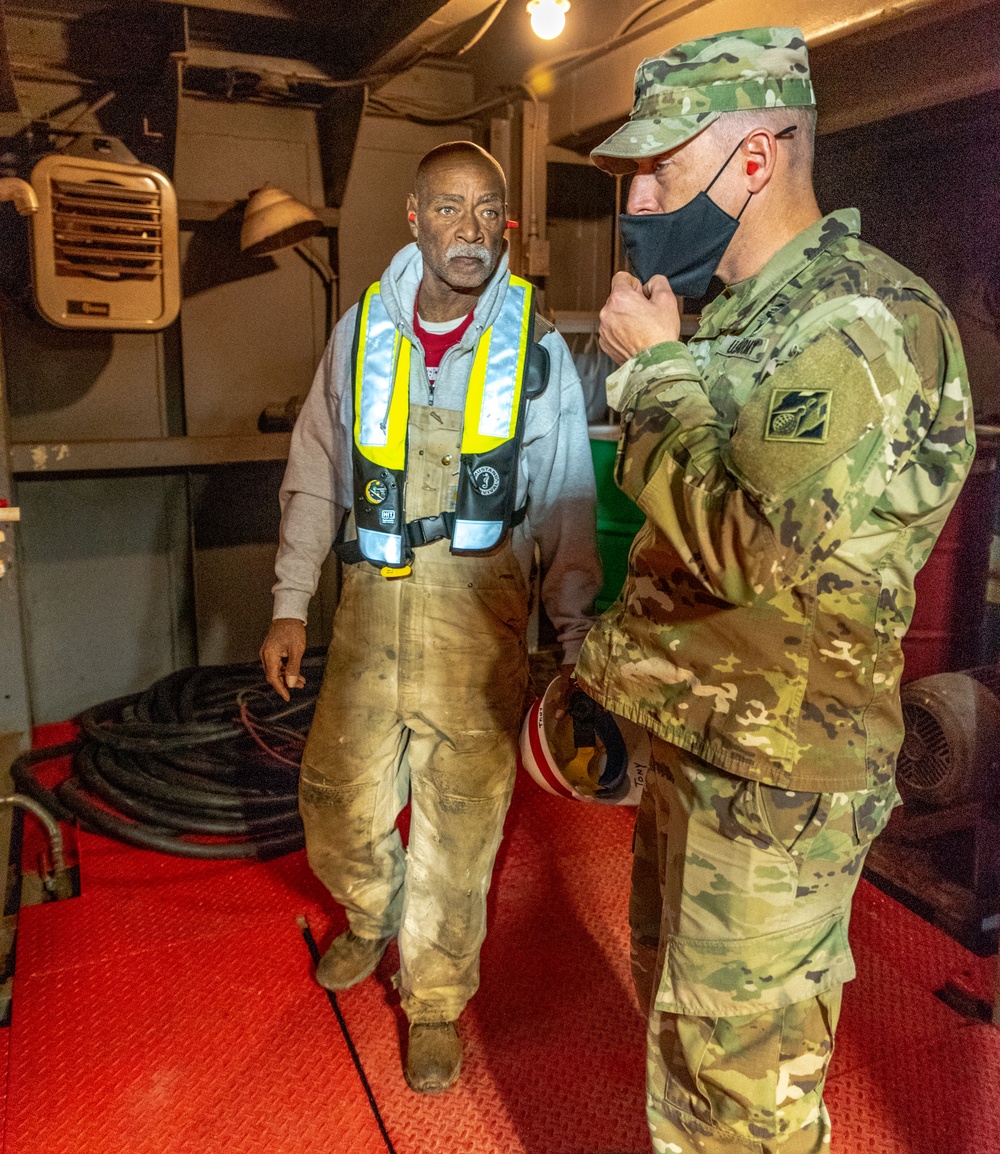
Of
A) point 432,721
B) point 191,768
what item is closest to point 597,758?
point 432,721

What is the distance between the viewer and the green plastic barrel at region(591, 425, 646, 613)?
3565mm

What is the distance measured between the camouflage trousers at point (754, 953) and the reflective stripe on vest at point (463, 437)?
2.66 feet

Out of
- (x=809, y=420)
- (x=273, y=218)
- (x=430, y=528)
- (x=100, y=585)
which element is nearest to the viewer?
(x=809, y=420)

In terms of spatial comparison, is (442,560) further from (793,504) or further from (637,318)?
(793,504)

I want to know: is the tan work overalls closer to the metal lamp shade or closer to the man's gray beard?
the man's gray beard

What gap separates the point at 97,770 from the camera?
137 inches

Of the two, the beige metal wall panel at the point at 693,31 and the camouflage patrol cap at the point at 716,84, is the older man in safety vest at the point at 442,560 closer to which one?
the camouflage patrol cap at the point at 716,84

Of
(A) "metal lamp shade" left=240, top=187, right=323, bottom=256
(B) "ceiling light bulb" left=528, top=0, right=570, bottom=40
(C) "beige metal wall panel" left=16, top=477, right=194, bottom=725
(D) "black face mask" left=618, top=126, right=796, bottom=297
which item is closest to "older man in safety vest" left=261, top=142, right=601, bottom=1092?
(D) "black face mask" left=618, top=126, right=796, bottom=297

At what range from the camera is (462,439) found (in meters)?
2.11

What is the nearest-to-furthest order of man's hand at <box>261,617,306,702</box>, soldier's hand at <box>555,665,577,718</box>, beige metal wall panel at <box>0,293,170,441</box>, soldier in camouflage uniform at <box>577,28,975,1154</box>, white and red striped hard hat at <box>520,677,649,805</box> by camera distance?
soldier in camouflage uniform at <box>577,28,975,1154</box> < white and red striped hard hat at <box>520,677,649,805</box> < soldier's hand at <box>555,665,577,718</box> < man's hand at <box>261,617,306,702</box> < beige metal wall panel at <box>0,293,170,441</box>

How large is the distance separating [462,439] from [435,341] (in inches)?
10.9

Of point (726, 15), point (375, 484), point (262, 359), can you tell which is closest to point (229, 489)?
point (262, 359)

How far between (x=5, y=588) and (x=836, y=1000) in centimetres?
300

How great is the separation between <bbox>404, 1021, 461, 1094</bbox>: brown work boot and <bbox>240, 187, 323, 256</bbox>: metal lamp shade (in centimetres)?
294
